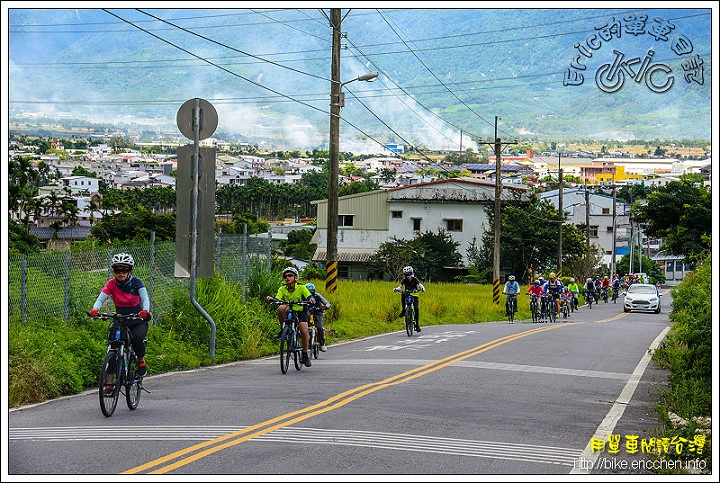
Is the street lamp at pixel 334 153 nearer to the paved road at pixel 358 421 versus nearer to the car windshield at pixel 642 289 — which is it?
the paved road at pixel 358 421

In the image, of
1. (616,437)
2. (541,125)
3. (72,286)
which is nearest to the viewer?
(616,437)

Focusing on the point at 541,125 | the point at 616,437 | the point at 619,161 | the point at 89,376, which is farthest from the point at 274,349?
the point at 619,161

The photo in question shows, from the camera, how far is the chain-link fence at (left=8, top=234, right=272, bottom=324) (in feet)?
49.1

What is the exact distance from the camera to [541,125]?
83.1m

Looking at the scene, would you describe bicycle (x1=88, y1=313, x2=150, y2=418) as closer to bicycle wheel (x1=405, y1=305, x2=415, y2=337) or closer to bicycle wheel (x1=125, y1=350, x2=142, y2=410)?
bicycle wheel (x1=125, y1=350, x2=142, y2=410)

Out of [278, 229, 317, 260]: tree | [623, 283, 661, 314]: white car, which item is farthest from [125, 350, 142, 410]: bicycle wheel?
[278, 229, 317, 260]: tree

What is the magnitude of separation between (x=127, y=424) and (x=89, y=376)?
161 inches

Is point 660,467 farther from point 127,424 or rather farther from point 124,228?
point 124,228

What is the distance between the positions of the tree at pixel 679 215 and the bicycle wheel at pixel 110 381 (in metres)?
34.7

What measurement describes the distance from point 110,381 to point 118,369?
0.65 ft

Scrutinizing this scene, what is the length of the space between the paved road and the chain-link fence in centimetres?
206

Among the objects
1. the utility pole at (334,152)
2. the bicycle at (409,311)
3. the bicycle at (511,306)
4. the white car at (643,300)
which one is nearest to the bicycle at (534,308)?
the bicycle at (511,306)

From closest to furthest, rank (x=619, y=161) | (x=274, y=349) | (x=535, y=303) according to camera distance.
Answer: (x=274, y=349), (x=535, y=303), (x=619, y=161)

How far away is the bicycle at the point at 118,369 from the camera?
11258mm
